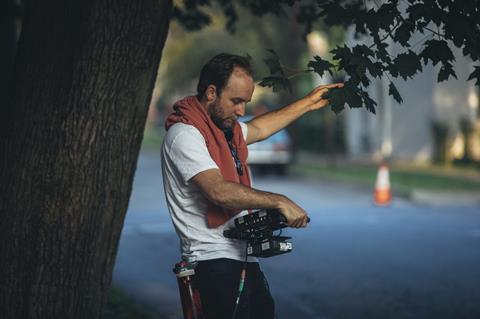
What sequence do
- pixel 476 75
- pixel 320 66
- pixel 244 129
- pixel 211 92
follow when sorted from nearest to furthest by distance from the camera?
pixel 211 92, pixel 244 129, pixel 320 66, pixel 476 75

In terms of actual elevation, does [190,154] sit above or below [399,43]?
below

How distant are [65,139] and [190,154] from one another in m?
1.34

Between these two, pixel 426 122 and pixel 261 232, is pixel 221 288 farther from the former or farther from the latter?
pixel 426 122

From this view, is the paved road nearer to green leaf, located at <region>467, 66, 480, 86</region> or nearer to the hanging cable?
green leaf, located at <region>467, 66, 480, 86</region>

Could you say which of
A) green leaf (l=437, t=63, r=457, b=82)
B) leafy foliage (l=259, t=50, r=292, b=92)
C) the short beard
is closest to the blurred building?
green leaf (l=437, t=63, r=457, b=82)

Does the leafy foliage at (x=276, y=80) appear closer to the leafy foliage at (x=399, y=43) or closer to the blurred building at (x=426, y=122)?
the leafy foliage at (x=399, y=43)

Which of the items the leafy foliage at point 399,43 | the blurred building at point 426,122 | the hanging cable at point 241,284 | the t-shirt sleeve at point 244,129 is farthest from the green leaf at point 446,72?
the blurred building at point 426,122

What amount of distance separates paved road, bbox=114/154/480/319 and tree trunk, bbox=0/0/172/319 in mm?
2668

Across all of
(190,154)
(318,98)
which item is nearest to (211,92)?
(190,154)

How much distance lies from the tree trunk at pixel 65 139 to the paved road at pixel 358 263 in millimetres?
2668

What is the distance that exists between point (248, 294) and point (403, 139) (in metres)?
25.0

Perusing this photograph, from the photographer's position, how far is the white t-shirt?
3977 mm

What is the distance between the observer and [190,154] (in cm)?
395

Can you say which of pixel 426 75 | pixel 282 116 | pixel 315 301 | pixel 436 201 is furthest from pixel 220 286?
pixel 426 75
